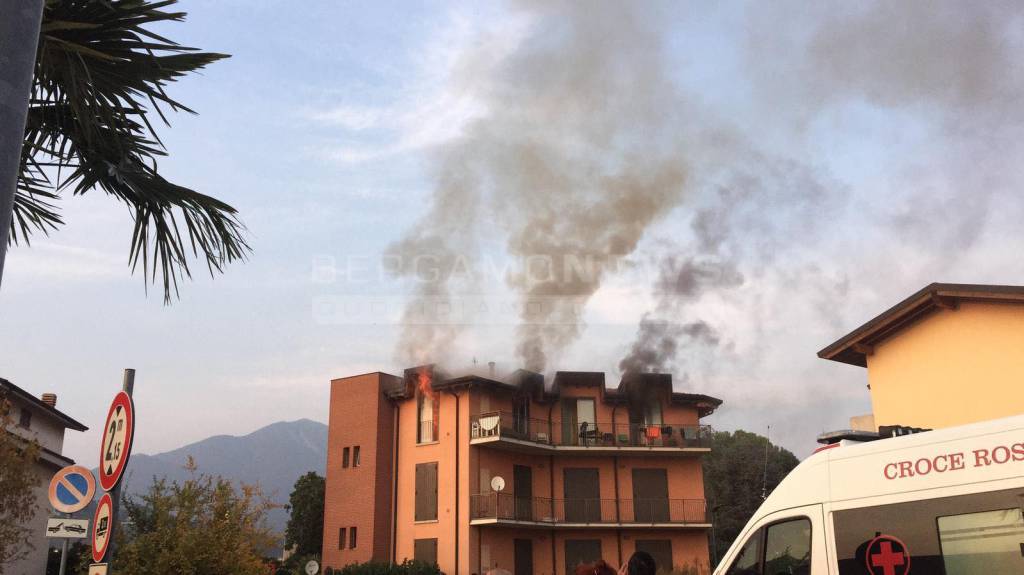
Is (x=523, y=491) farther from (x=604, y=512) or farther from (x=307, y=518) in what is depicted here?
(x=307, y=518)

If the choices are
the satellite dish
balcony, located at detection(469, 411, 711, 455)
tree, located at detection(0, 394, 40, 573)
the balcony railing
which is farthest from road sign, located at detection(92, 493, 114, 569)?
the balcony railing

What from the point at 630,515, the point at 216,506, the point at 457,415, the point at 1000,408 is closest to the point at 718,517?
the point at 630,515

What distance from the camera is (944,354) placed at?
1669 cm

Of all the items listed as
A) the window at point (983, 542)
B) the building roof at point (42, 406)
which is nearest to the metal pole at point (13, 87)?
the window at point (983, 542)

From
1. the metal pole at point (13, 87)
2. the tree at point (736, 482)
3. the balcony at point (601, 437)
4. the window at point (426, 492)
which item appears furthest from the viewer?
the tree at point (736, 482)

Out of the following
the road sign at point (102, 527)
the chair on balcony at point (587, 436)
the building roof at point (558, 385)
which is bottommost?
the road sign at point (102, 527)

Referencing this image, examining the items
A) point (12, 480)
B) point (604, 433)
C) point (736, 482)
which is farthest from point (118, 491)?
point (736, 482)

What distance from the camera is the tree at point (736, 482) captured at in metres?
57.5

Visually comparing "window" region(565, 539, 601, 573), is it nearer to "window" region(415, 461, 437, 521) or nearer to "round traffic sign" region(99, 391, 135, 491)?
"window" region(415, 461, 437, 521)

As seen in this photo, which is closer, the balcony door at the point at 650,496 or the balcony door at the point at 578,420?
the balcony door at the point at 650,496

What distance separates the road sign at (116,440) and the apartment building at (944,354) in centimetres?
1468

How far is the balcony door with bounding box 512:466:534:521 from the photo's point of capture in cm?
3393

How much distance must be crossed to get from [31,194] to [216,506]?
197 inches

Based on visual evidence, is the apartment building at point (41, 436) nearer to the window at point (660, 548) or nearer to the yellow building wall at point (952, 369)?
the window at point (660, 548)
